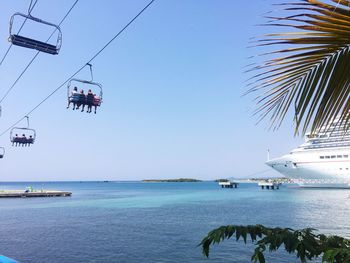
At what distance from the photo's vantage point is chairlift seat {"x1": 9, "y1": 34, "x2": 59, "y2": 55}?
29.6 ft

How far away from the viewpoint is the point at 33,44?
934 centimetres

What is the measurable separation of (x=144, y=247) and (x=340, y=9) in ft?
80.9

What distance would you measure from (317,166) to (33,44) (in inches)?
3611

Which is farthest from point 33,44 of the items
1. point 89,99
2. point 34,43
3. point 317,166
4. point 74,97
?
point 317,166

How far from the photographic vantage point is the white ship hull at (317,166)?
277ft

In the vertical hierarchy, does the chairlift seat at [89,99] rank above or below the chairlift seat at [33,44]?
above

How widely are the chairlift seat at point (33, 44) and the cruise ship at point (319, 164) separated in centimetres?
7954

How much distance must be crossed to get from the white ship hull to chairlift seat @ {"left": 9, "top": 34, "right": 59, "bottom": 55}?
86900mm

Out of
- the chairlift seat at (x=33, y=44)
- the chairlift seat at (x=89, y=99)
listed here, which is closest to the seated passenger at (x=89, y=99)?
the chairlift seat at (x=89, y=99)

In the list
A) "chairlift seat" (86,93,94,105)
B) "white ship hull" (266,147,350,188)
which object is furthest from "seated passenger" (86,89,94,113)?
"white ship hull" (266,147,350,188)

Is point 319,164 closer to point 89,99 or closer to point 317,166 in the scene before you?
point 317,166

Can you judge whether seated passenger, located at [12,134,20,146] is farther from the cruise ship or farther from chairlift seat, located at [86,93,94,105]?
the cruise ship

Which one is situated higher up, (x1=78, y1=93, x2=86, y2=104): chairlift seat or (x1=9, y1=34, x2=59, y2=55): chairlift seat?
(x1=78, y1=93, x2=86, y2=104): chairlift seat

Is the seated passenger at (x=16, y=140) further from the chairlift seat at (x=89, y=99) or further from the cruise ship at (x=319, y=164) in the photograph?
the cruise ship at (x=319, y=164)
